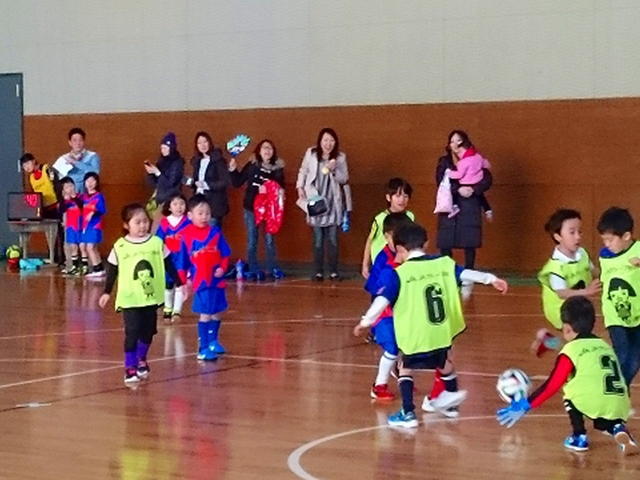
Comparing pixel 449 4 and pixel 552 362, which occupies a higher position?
pixel 449 4

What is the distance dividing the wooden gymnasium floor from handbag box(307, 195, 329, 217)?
443 centimetres

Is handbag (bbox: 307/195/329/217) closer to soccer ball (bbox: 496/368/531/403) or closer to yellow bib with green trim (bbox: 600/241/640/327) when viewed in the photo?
yellow bib with green trim (bbox: 600/241/640/327)

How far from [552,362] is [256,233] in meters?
9.18

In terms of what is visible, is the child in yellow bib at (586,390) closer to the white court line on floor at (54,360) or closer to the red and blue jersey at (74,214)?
the white court line on floor at (54,360)

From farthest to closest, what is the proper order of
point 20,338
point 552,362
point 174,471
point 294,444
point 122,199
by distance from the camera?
point 122,199
point 20,338
point 552,362
point 294,444
point 174,471

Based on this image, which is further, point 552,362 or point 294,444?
point 552,362

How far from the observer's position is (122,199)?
22703mm

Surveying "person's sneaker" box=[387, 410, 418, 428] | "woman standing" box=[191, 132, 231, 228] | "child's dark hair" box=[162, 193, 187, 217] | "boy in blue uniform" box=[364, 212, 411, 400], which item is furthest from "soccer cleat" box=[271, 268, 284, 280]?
"person's sneaker" box=[387, 410, 418, 428]

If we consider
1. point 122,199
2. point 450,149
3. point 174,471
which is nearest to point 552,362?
point 174,471

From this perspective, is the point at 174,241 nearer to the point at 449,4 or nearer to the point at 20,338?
the point at 20,338


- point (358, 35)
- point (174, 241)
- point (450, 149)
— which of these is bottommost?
point (174, 241)

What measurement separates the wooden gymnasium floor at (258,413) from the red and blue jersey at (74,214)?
624cm

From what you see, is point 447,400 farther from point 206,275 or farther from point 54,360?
point 54,360

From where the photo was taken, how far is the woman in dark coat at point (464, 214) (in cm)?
1769
